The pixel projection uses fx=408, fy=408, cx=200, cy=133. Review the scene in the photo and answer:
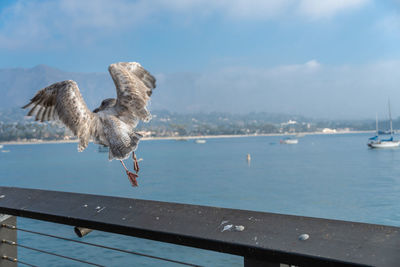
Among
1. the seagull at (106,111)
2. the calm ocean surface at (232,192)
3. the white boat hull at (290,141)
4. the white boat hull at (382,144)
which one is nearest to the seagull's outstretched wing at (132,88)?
the seagull at (106,111)

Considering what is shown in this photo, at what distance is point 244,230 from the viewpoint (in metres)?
1.31

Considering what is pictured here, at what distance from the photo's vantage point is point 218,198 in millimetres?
32781

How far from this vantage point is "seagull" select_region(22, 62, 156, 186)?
2.88 metres

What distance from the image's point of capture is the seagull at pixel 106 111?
113 inches

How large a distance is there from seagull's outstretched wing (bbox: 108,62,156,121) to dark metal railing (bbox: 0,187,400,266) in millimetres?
1318

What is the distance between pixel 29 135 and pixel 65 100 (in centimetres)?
12543

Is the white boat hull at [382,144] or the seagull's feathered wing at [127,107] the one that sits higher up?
the seagull's feathered wing at [127,107]

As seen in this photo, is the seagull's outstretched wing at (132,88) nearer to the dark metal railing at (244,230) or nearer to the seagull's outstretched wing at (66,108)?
the seagull's outstretched wing at (66,108)

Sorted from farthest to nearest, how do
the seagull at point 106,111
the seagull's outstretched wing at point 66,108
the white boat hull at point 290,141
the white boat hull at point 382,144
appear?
the white boat hull at point 290,141 → the white boat hull at point 382,144 → the seagull's outstretched wing at point 66,108 → the seagull at point 106,111

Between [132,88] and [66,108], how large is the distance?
1.81 ft

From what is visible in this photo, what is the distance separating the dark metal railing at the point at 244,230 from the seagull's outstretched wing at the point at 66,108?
1171 mm

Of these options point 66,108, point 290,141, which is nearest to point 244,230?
point 66,108

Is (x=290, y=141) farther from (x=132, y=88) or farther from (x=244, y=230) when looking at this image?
(x=244, y=230)

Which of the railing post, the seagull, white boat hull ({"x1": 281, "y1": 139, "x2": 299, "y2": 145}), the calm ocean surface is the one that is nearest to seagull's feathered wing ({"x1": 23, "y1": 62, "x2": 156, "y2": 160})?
the seagull
